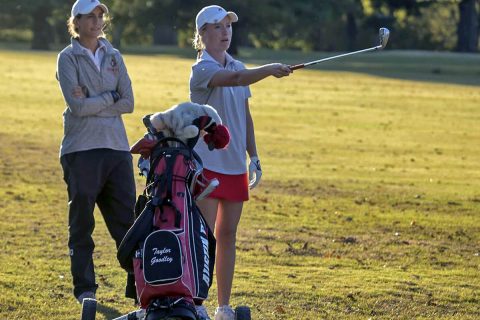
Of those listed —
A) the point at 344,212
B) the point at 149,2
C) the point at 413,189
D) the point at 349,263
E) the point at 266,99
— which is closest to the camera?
the point at 349,263

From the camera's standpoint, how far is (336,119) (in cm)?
2927

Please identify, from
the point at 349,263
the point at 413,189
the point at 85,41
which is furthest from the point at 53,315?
the point at 413,189

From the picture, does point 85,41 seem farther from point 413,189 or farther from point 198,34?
point 413,189

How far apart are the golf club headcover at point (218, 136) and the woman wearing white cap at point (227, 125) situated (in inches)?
24.1

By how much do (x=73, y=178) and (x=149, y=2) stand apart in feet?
219

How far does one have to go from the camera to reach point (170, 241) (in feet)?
21.7

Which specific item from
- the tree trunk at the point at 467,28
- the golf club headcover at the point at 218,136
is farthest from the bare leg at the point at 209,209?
the tree trunk at the point at 467,28

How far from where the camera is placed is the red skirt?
797 centimetres

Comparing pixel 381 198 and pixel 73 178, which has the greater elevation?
pixel 73 178

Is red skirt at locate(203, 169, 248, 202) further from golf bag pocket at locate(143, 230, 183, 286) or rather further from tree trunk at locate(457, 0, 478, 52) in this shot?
tree trunk at locate(457, 0, 478, 52)

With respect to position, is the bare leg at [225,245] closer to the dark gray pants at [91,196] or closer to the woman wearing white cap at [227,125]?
the woman wearing white cap at [227,125]

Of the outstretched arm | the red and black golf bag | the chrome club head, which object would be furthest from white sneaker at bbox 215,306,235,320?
the chrome club head

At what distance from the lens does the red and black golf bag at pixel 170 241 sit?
6.59 meters

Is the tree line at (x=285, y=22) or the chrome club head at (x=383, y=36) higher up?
the chrome club head at (x=383, y=36)
